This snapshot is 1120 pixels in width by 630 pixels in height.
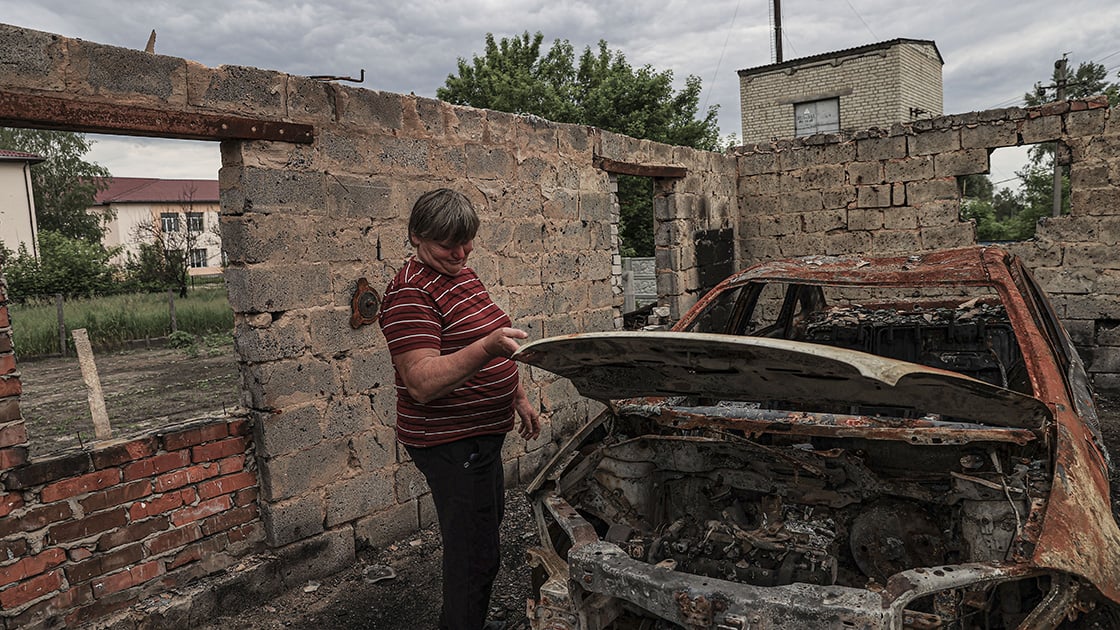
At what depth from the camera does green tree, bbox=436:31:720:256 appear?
20609mm

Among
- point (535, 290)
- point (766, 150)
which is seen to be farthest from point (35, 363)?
point (766, 150)

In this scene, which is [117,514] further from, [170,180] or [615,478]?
[170,180]

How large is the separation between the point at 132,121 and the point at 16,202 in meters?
25.9

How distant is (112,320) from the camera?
12172 millimetres

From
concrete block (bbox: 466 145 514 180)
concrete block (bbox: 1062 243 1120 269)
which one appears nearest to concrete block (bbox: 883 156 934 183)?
concrete block (bbox: 1062 243 1120 269)

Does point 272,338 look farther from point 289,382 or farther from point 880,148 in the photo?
point 880,148

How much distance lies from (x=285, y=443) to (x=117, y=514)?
0.79m

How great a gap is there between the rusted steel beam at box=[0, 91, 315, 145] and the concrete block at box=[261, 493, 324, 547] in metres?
1.92

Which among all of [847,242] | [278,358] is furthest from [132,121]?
[847,242]

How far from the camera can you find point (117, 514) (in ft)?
10.3

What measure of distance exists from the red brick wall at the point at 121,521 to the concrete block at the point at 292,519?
80mm

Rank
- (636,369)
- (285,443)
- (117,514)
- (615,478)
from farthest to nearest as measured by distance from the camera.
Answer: (285,443)
(117,514)
(615,478)
(636,369)

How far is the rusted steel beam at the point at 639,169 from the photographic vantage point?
6232 millimetres

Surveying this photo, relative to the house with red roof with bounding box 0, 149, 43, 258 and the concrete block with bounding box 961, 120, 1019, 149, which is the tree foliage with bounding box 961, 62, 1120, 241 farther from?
the house with red roof with bounding box 0, 149, 43, 258
